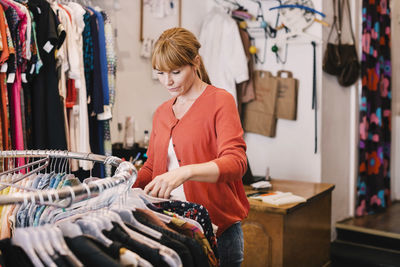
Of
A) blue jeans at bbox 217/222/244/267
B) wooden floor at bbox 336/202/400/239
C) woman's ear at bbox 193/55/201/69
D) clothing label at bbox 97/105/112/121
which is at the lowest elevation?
wooden floor at bbox 336/202/400/239

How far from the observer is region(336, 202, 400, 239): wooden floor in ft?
→ 12.3

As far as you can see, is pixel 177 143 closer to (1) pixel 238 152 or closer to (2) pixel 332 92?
(1) pixel 238 152

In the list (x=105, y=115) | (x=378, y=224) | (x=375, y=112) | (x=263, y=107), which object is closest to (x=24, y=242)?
(x=105, y=115)

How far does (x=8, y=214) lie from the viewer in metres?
1.21

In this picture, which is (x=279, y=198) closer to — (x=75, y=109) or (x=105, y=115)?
(x=105, y=115)

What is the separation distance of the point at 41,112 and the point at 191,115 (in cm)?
122

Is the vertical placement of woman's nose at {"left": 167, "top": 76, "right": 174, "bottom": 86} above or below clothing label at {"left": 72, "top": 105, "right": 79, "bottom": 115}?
above

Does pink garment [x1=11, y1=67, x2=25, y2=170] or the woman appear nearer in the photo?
the woman

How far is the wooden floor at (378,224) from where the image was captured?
3.74 metres

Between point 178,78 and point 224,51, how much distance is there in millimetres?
2541

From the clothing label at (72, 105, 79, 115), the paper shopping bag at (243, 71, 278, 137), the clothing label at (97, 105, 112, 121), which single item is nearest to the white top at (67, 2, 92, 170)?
the clothing label at (72, 105, 79, 115)

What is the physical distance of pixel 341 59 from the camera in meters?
3.88

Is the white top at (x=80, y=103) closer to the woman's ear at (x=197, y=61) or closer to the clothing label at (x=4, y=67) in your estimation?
the clothing label at (x=4, y=67)

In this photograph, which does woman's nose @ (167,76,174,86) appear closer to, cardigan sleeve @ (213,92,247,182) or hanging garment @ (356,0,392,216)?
cardigan sleeve @ (213,92,247,182)
